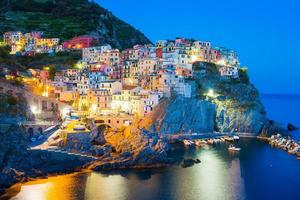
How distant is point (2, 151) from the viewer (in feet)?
139

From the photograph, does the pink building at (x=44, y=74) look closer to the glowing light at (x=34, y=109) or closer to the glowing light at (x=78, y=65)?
the glowing light at (x=78, y=65)

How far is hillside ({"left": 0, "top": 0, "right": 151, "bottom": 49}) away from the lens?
96250 millimetres

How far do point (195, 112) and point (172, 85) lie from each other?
4959 mm

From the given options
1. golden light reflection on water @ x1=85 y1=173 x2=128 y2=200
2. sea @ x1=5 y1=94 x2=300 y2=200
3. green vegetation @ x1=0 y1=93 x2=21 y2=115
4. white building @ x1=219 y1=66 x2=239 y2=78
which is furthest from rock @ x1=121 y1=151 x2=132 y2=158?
white building @ x1=219 y1=66 x2=239 y2=78

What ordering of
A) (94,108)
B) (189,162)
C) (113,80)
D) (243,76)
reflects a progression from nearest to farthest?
(189,162) < (94,108) < (113,80) < (243,76)

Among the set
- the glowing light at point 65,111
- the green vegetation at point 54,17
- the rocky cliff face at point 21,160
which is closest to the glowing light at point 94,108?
the glowing light at point 65,111

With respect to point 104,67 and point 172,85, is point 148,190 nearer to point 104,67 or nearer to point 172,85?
point 172,85

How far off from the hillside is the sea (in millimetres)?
48698

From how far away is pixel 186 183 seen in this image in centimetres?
4369

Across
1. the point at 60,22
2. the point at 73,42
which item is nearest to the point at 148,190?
the point at 73,42

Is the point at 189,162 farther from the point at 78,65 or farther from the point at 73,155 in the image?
the point at 78,65

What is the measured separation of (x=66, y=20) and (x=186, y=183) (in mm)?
67118

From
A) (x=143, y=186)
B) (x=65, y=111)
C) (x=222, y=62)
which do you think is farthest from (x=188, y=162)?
(x=222, y=62)

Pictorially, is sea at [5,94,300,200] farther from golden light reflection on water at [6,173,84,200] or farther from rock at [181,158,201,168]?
rock at [181,158,201,168]
